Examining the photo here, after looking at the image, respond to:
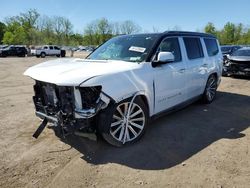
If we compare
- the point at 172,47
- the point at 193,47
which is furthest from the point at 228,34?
the point at 172,47

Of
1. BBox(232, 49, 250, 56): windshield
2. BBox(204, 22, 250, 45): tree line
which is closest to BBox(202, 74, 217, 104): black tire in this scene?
BBox(232, 49, 250, 56): windshield

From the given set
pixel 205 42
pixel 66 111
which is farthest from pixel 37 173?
pixel 205 42

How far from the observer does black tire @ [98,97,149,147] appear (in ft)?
14.2

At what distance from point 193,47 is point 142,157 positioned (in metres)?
3.32

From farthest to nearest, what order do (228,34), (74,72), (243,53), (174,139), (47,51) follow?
(228,34) → (47,51) → (243,53) → (174,139) → (74,72)

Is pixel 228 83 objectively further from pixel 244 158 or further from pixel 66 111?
pixel 66 111

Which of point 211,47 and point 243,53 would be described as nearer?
point 211,47

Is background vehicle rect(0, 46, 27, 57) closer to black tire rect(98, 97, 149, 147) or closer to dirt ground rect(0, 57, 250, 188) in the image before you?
dirt ground rect(0, 57, 250, 188)

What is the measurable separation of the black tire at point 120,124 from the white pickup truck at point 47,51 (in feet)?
133

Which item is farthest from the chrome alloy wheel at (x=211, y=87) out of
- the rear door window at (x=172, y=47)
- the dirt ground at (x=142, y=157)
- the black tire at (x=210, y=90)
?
the rear door window at (x=172, y=47)

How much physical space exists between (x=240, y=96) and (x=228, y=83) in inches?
113

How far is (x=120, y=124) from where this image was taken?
466 centimetres

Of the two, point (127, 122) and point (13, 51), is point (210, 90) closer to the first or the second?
point (127, 122)

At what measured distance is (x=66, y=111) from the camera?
430cm
